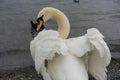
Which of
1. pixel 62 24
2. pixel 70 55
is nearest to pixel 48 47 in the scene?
pixel 70 55

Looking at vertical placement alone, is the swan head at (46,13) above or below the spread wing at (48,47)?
below

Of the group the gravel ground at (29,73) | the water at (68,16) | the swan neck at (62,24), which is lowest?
the water at (68,16)

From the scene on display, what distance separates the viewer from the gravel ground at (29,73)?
6984 mm

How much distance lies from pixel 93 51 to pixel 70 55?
31 centimetres

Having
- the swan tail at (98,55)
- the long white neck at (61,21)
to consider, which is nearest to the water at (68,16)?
the long white neck at (61,21)

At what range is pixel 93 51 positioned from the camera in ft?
15.5

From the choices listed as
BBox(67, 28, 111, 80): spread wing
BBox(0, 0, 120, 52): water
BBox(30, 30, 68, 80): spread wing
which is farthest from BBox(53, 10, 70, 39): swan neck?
BBox(0, 0, 120, 52): water

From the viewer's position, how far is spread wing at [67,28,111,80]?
440 cm

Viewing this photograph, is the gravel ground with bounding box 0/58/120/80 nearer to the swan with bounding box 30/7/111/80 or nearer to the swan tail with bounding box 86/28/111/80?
the swan tail with bounding box 86/28/111/80

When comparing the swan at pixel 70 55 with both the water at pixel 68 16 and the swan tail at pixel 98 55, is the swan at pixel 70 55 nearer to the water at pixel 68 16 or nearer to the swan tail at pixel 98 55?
the swan tail at pixel 98 55

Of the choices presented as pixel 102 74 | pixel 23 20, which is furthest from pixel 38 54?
pixel 23 20

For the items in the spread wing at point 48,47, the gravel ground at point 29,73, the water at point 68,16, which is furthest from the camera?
the water at point 68,16

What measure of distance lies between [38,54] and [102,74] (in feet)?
3.24

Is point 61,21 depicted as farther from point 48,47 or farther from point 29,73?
point 29,73
